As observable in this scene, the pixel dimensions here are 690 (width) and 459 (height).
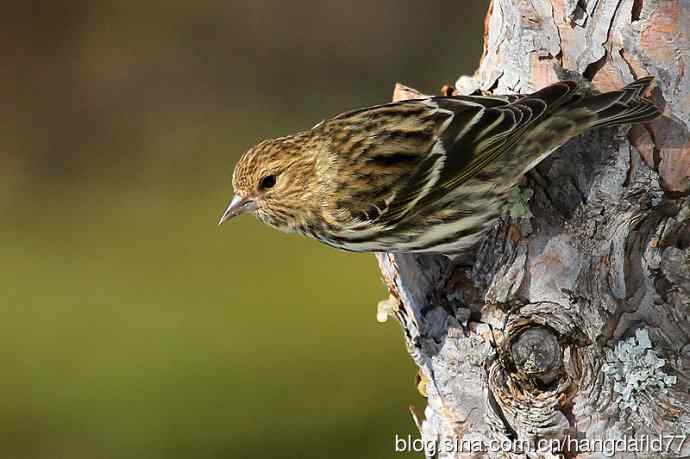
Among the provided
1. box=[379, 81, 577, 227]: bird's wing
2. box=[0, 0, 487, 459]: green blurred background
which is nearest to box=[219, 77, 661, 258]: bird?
box=[379, 81, 577, 227]: bird's wing

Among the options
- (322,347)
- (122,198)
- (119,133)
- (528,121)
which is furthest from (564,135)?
(119,133)

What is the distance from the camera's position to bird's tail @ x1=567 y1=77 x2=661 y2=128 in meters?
2.29

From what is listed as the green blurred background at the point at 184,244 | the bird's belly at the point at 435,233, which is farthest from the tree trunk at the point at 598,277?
the green blurred background at the point at 184,244

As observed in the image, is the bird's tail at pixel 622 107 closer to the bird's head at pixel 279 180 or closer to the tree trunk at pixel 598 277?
the tree trunk at pixel 598 277

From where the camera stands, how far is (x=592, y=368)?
7.68ft

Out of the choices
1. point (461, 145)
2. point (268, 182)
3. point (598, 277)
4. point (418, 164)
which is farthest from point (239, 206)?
point (598, 277)

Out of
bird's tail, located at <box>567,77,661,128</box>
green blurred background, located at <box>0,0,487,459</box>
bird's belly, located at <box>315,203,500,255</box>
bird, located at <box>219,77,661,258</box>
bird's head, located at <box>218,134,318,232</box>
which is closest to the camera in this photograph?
bird's tail, located at <box>567,77,661,128</box>

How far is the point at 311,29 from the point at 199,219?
5.40 feet

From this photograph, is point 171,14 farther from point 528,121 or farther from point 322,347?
point 528,121

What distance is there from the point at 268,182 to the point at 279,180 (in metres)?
0.03

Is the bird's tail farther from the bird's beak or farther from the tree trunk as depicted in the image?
the bird's beak

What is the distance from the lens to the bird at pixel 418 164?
94.6 inches

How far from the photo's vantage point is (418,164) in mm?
2613

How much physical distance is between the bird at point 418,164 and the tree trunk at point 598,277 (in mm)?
69
